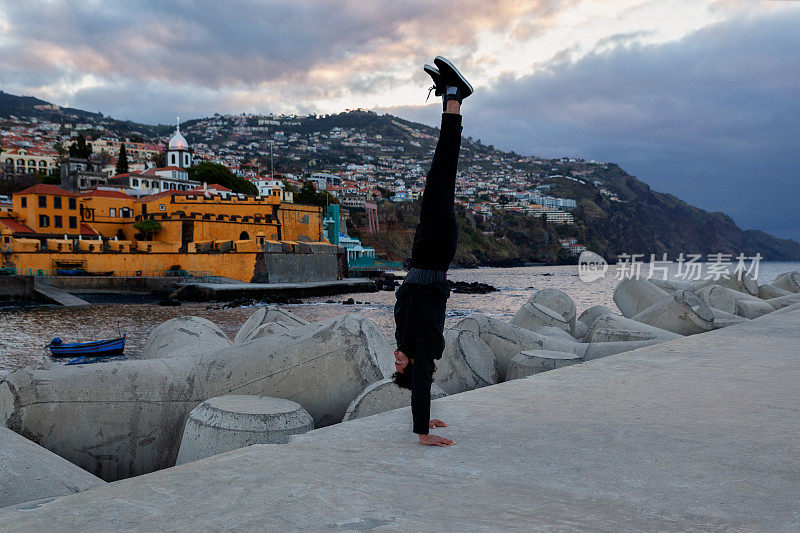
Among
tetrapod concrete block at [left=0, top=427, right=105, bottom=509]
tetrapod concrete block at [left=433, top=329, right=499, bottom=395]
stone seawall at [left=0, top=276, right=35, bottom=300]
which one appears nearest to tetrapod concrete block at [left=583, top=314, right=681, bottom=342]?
tetrapod concrete block at [left=433, top=329, right=499, bottom=395]

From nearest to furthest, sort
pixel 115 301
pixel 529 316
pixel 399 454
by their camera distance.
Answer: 1. pixel 399 454
2. pixel 529 316
3. pixel 115 301

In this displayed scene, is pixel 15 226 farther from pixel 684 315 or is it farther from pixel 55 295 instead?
pixel 684 315

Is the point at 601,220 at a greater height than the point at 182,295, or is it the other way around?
the point at 601,220

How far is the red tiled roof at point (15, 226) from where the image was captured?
3525cm

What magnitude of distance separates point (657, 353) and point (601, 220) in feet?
501

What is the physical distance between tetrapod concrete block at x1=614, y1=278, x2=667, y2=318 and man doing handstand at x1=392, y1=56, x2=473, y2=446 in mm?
10484

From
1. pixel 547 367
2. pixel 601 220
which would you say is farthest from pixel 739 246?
pixel 547 367

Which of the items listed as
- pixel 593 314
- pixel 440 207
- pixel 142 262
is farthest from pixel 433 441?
pixel 142 262

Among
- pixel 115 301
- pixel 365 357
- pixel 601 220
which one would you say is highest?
pixel 601 220

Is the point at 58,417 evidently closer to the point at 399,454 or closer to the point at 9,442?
the point at 9,442

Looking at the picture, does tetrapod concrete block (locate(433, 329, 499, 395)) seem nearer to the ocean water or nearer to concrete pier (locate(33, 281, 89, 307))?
the ocean water

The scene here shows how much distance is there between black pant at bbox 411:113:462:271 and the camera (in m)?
2.50

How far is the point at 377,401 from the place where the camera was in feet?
12.4

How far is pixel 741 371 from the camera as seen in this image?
3.99 m
